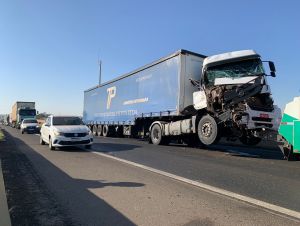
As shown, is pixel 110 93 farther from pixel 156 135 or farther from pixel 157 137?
pixel 157 137

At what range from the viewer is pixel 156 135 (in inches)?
776

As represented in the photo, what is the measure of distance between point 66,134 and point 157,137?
5.48 metres

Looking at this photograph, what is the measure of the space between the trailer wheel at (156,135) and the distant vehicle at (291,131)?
25.2ft

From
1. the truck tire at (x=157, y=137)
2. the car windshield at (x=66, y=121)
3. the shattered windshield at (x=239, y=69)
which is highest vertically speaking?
the shattered windshield at (x=239, y=69)

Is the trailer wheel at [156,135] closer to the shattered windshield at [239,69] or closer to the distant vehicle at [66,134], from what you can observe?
the distant vehicle at [66,134]

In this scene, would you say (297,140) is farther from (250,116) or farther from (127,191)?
(127,191)

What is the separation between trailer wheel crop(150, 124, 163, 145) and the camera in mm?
19266

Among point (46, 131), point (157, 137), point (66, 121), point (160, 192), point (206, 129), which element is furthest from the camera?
point (157, 137)

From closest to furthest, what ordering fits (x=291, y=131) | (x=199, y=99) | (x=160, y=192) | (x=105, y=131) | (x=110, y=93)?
(x=160, y=192)
(x=291, y=131)
(x=199, y=99)
(x=110, y=93)
(x=105, y=131)

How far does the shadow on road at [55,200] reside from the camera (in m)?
5.39

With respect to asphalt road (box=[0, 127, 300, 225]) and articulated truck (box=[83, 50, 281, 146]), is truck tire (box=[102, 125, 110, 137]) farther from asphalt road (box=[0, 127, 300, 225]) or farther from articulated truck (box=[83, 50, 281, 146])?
asphalt road (box=[0, 127, 300, 225])

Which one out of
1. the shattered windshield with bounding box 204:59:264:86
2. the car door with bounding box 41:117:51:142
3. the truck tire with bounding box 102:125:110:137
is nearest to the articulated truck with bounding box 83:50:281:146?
the shattered windshield with bounding box 204:59:264:86

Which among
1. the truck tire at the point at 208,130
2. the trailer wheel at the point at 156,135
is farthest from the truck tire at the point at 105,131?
the truck tire at the point at 208,130

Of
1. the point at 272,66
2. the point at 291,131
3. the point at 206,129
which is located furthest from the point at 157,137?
the point at 291,131
